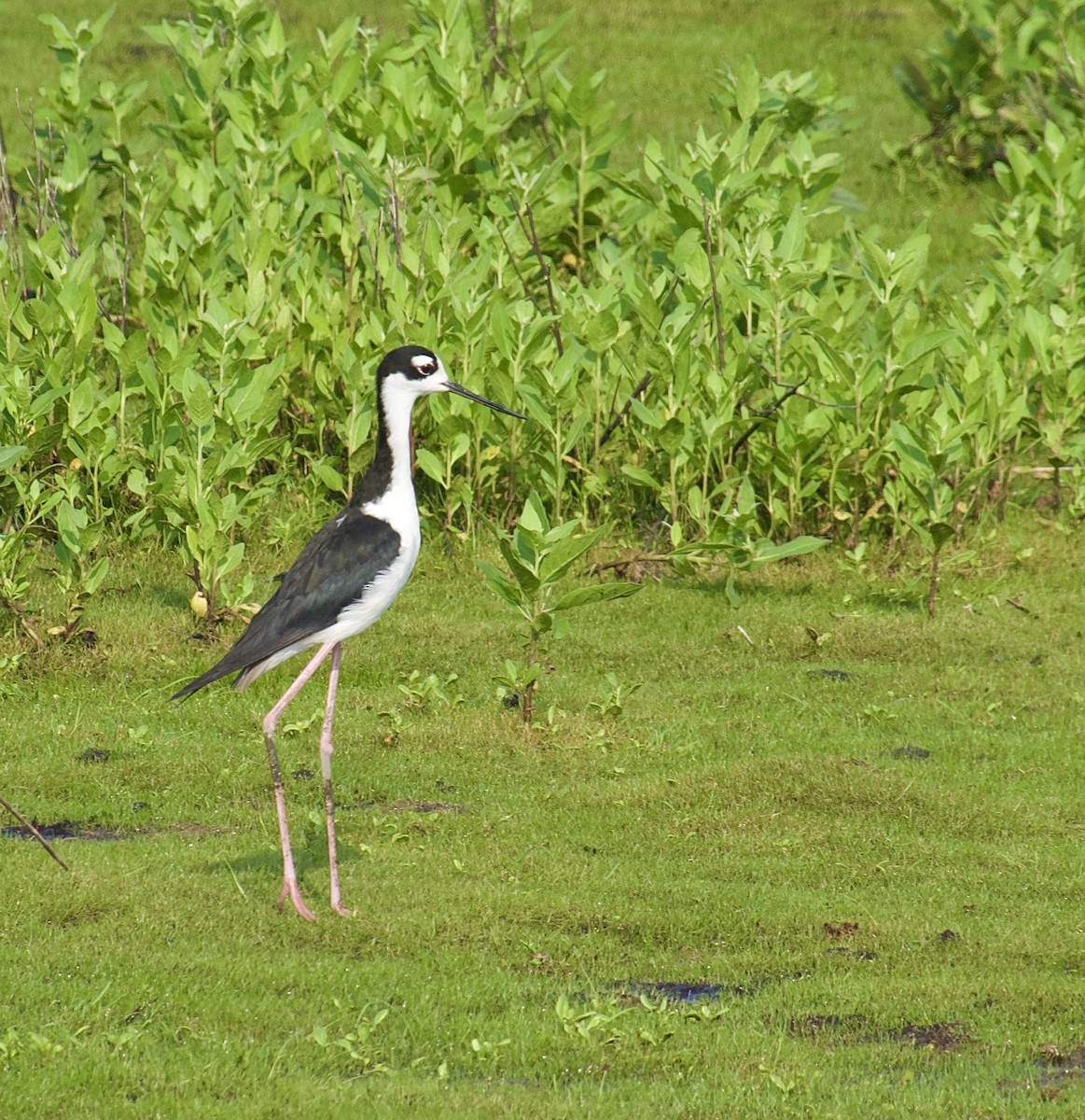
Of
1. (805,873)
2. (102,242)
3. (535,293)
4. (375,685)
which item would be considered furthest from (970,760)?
(102,242)

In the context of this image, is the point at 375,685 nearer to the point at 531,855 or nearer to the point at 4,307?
the point at 531,855

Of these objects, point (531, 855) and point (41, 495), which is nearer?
point (531, 855)

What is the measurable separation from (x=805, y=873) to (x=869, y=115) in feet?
48.3

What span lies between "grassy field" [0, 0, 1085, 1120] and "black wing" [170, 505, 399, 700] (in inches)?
37.5

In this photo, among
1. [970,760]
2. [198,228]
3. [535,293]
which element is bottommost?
[970,760]

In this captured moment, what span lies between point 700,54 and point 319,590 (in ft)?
52.5

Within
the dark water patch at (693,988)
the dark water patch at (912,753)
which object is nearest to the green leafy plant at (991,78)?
the dark water patch at (912,753)

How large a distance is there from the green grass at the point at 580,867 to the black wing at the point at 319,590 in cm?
95

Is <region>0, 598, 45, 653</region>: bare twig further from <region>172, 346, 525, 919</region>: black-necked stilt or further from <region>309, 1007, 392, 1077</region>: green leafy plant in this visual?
<region>309, 1007, 392, 1077</region>: green leafy plant

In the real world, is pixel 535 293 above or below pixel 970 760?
above

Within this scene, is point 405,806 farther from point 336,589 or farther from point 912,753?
point 912,753

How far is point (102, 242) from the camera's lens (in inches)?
496

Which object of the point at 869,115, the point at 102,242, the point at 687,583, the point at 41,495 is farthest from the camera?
the point at 869,115

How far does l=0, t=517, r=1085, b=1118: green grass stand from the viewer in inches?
239
